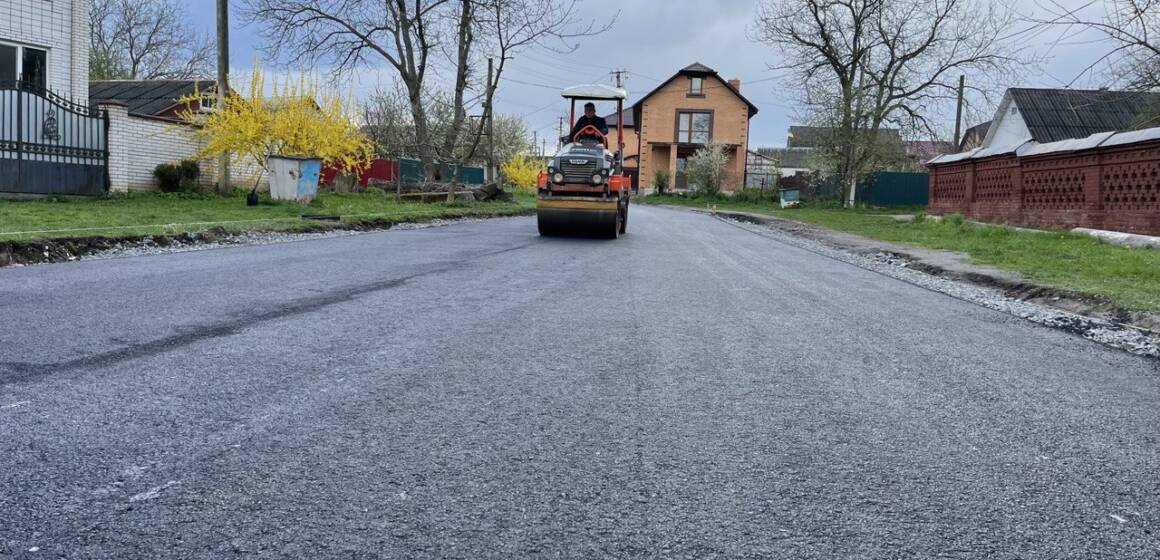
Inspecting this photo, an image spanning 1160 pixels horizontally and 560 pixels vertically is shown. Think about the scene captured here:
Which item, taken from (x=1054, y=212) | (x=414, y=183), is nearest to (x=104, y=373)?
(x=1054, y=212)

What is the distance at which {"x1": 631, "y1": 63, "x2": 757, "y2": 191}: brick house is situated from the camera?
59.7m

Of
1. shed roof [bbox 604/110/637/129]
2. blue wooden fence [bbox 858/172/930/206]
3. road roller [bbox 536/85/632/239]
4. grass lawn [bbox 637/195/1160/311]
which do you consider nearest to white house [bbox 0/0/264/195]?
road roller [bbox 536/85/632/239]

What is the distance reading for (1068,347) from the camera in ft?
20.6

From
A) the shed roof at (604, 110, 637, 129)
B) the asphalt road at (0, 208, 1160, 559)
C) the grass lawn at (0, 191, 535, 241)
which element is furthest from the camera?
the shed roof at (604, 110, 637, 129)

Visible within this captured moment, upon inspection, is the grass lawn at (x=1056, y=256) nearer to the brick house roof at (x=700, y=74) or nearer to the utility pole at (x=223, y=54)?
the utility pole at (x=223, y=54)

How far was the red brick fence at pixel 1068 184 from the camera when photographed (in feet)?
51.1

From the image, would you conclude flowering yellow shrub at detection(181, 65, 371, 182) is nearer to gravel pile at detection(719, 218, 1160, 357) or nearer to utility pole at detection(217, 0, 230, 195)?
utility pole at detection(217, 0, 230, 195)

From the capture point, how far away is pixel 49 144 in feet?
58.4

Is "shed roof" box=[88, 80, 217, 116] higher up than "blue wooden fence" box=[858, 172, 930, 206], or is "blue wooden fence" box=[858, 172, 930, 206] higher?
"shed roof" box=[88, 80, 217, 116]

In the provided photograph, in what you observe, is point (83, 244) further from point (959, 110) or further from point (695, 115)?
point (695, 115)

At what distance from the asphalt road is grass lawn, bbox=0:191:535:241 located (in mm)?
5004

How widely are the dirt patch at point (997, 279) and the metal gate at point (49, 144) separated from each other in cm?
1701

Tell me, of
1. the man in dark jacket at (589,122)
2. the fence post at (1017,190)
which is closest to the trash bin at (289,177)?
the man in dark jacket at (589,122)

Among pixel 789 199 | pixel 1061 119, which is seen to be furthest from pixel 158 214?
pixel 789 199
